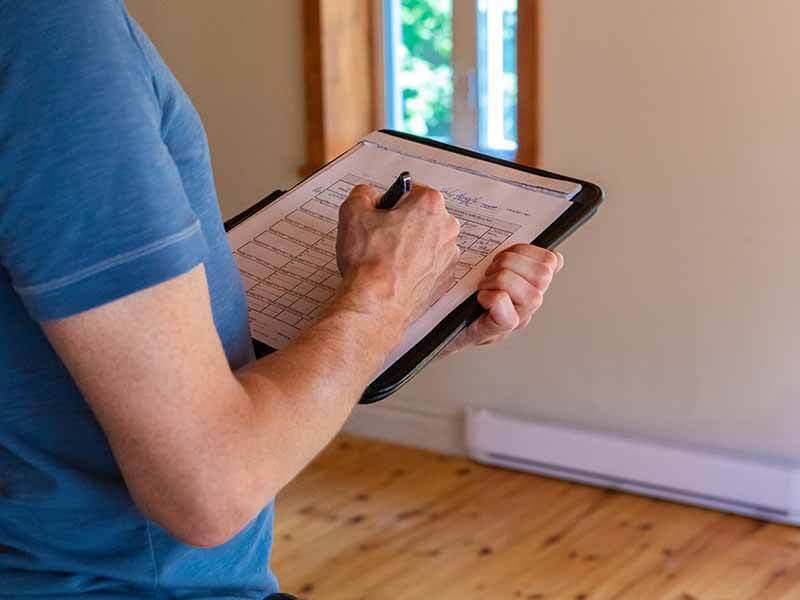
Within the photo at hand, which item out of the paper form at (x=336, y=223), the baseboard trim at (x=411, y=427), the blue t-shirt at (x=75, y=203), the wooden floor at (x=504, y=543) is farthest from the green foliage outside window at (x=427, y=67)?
the blue t-shirt at (x=75, y=203)

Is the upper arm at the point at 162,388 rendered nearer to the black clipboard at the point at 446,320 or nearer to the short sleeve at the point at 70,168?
the short sleeve at the point at 70,168

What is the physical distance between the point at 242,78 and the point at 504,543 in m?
1.63

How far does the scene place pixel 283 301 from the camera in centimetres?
108

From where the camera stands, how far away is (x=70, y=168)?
0.66 metres

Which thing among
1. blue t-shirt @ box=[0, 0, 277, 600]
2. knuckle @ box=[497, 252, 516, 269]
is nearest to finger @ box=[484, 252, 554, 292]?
knuckle @ box=[497, 252, 516, 269]

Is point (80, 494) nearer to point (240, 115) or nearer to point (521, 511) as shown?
point (521, 511)

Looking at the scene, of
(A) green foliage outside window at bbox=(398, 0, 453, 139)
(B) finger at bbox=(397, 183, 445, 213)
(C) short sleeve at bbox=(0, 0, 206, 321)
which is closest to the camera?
(C) short sleeve at bbox=(0, 0, 206, 321)

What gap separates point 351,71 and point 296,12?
23 cm

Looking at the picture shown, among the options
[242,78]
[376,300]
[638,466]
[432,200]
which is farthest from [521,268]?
[242,78]

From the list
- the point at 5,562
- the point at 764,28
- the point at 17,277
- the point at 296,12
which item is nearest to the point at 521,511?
the point at 764,28

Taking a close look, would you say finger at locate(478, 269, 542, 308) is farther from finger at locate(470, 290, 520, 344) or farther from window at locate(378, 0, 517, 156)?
window at locate(378, 0, 517, 156)

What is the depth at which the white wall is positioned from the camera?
2852 millimetres

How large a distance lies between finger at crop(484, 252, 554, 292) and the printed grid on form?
33mm

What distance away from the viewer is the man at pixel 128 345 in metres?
0.66
